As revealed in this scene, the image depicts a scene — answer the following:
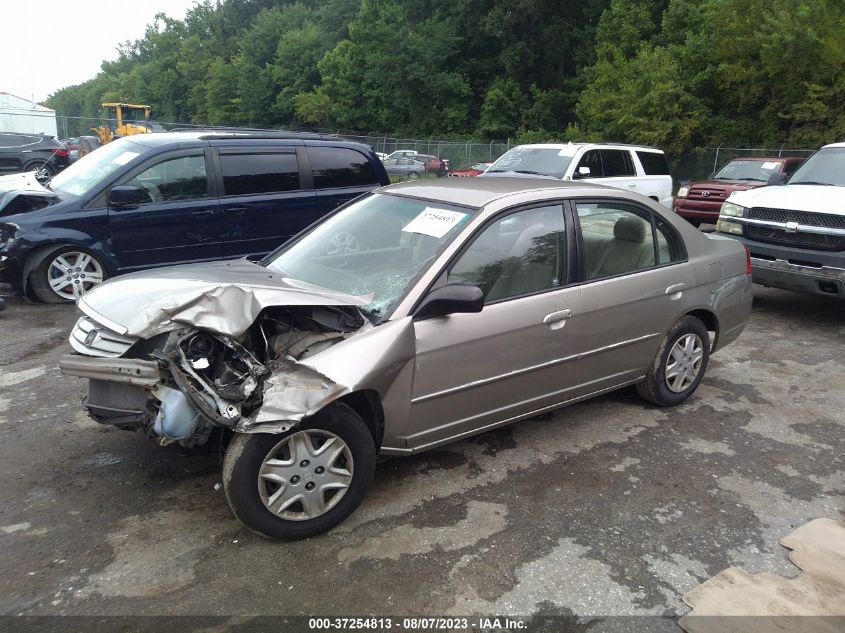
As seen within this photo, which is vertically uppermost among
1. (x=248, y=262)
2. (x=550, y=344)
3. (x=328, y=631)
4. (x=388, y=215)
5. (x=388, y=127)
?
(x=388, y=127)

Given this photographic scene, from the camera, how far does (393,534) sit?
308 centimetres

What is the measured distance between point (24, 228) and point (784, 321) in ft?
27.0

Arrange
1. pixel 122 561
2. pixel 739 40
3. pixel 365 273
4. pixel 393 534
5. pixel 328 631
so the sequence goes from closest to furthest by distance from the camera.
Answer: pixel 328 631, pixel 122 561, pixel 393 534, pixel 365 273, pixel 739 40

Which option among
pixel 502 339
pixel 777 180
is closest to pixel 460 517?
pixel 502 339

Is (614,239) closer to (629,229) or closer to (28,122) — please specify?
(629,229)

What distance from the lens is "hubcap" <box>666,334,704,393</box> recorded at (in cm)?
452

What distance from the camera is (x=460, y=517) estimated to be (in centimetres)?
323

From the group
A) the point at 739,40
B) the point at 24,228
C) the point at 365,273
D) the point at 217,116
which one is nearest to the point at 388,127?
the point at 217,116

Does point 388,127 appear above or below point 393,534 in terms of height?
above

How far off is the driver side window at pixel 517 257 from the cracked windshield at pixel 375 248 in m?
0.18

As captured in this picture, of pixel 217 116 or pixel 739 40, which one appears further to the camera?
pixel 217 116

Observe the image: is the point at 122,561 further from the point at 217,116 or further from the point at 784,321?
the point at 217,116

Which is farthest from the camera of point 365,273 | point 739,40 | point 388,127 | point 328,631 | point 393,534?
point 388,127

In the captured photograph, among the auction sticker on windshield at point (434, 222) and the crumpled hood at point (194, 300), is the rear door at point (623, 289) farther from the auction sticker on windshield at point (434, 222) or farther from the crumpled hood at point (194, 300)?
the crumpled hood at point (194, 300)
